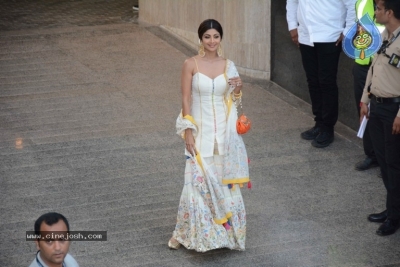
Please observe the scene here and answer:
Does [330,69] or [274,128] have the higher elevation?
[330,69]

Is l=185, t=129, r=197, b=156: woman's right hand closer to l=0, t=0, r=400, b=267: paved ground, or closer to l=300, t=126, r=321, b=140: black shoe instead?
l=0, t=0, r=400, b=267: paved ground

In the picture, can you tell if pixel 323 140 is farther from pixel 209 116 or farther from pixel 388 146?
pixel 209 116

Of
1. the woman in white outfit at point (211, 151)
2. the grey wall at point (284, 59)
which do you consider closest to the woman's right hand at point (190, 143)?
the woman in white outfit at point (211, 151)

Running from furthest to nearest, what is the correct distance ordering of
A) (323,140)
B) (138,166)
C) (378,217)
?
(323,140) < (138,166) < (378,217)

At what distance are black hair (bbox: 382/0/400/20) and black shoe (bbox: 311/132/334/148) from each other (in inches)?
101

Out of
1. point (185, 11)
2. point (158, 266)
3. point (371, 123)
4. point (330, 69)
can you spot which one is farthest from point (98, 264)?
point (185, 11)

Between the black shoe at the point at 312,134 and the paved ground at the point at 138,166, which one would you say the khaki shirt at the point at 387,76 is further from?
the black shoe at the point at 312,134

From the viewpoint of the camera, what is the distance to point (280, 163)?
853 centimetres

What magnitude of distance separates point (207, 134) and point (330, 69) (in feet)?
8.76

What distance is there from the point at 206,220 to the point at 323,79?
2.95m

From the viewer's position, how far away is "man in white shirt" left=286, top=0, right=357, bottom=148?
338 inches

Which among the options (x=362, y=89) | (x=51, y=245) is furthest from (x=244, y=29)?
(x=51, y=245)

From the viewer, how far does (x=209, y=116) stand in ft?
21.5

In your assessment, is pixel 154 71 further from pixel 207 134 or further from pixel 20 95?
pixel 207 134
